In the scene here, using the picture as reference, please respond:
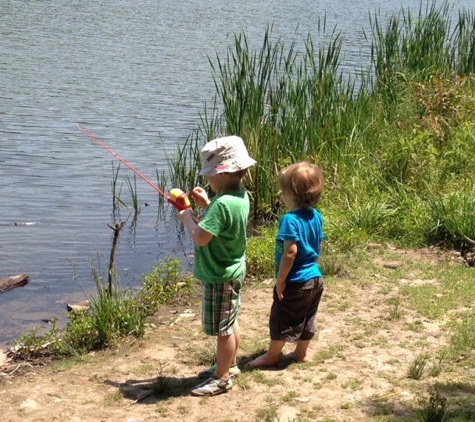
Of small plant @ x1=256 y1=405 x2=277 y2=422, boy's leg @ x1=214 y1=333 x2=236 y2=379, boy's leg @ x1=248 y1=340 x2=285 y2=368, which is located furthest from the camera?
boy's leg @ x1=248 y1=340 x2=285 y2=368

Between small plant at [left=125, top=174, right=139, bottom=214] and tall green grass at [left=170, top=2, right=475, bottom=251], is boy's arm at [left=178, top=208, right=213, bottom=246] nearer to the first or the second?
tall green grass at [left=170, top=2, right=475, bottom=251]

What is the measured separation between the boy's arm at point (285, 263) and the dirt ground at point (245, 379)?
19.8 inches

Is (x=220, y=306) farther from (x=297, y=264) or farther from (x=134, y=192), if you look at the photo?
(x=134, y=192)

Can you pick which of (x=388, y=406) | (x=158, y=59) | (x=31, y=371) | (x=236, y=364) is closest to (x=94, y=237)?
(x=31, y=371)

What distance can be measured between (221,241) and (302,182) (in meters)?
0.54

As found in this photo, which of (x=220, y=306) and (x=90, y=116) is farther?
(x=90, y=116)

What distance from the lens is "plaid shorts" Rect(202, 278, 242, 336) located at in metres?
4.40

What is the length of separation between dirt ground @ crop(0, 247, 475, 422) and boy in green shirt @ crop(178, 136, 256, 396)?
0.71ft

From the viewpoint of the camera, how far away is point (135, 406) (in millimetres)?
4414

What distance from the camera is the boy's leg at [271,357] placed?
4.76 m

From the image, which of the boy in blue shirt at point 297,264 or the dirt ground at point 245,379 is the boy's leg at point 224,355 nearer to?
the dirt ground at point 245,379

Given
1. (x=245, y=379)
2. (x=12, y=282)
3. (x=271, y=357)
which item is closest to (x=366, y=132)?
(x=12, y=282)

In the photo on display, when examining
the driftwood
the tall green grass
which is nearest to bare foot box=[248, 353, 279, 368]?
the tall green grass

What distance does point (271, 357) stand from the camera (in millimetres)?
4801
